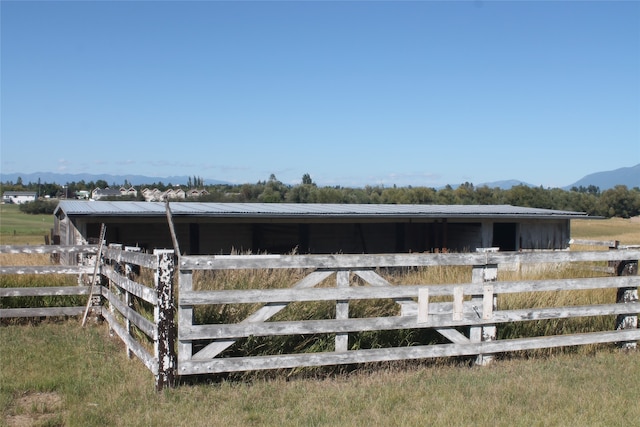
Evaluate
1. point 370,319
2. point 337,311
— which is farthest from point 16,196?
point 370,319

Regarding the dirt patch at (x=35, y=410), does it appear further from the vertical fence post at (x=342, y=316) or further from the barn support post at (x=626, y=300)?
the barn support post at (x=626, y=300)

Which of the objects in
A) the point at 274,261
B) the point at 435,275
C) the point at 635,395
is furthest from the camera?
the point at 435,275

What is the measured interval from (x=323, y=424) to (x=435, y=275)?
473cm

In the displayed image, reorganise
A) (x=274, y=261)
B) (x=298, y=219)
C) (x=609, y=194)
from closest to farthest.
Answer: (x=274, y=261) < (x=298, y=219) < (x=609, y=194)

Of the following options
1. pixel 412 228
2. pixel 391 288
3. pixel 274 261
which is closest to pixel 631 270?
pixel 391 288

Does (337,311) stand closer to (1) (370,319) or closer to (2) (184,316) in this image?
(1) (370,319)

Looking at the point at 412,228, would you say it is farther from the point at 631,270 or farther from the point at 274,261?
the point at 274,261

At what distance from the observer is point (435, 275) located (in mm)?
9281

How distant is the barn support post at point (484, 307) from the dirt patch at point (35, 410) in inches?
170

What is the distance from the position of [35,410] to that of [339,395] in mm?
2668

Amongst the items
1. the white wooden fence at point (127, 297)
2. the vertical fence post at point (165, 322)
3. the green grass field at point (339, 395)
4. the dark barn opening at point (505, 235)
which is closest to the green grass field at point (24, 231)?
the dark barn opening at point (505, 235)

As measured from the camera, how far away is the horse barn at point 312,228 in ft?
51.5

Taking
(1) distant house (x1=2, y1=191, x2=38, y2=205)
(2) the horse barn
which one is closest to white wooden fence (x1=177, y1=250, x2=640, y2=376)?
(2) the horse barn

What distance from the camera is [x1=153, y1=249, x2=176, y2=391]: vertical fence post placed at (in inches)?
230
